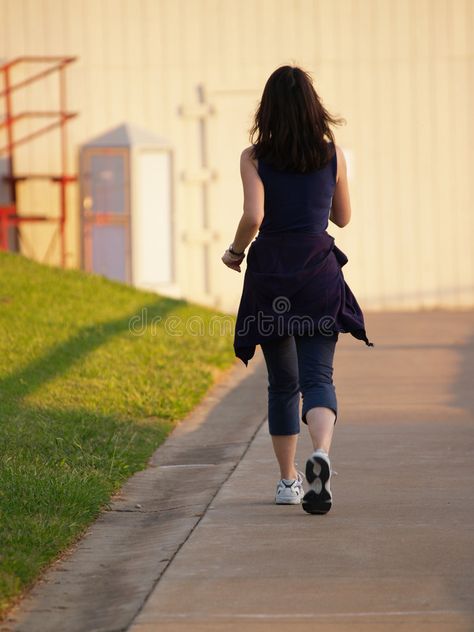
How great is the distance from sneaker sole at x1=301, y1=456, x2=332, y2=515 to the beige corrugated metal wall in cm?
955

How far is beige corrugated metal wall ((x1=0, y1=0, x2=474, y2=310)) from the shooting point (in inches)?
561

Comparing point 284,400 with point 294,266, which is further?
point 284,400

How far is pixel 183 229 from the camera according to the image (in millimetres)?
14406

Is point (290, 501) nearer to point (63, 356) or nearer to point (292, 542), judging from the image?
point (292, 542)

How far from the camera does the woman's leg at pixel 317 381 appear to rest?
16.3 ft

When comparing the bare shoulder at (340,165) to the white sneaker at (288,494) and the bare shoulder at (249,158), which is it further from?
the white sneaker at (288,494)

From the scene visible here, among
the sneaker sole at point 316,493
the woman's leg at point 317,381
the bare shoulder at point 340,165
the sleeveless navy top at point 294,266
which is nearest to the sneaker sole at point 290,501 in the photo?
the sneaker sole at point 316,493

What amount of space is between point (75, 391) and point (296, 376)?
9.57ft

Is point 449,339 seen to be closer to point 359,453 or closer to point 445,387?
point 445,387

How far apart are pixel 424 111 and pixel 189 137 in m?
2.56

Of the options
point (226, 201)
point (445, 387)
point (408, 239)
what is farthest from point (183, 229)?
point (445, 387)

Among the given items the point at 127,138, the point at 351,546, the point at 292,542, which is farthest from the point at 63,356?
the point at 127,138

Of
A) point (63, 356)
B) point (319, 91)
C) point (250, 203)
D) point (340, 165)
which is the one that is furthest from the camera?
point (319, 91)

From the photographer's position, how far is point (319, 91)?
14.2m
